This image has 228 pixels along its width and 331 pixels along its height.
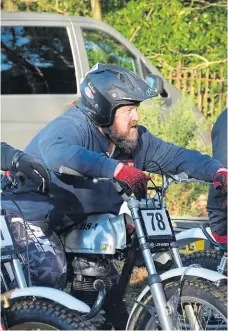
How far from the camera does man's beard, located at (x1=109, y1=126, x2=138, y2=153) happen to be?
3912 mm

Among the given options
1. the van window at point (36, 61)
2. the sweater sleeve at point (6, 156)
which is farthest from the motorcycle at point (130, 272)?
the van window at point (36, 61)

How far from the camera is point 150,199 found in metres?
3.76

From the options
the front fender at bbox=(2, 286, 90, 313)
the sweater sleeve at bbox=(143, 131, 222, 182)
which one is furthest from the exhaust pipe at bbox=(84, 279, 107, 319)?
the sweater sleeve at bbox=(143, 131, 222, 182)

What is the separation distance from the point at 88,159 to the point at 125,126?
536mm

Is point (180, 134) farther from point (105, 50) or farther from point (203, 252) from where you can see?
point (203, 252)

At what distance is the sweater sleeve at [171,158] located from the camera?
4031mm

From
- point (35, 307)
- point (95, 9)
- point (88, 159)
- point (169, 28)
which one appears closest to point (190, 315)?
point (35, 307)

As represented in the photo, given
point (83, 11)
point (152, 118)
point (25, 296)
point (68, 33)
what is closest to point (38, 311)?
point (25, 296)

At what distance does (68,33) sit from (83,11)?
12.6 feet

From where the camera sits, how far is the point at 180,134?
779cm

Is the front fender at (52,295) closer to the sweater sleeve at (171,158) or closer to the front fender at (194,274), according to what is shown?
the front fender at (194,274)

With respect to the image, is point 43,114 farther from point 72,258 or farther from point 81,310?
point 81,310

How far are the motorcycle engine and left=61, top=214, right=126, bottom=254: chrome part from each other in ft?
0.24

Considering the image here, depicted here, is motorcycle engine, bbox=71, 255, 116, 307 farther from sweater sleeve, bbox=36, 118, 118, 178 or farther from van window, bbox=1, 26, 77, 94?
van window, bbox=1, 26, 77, 94
